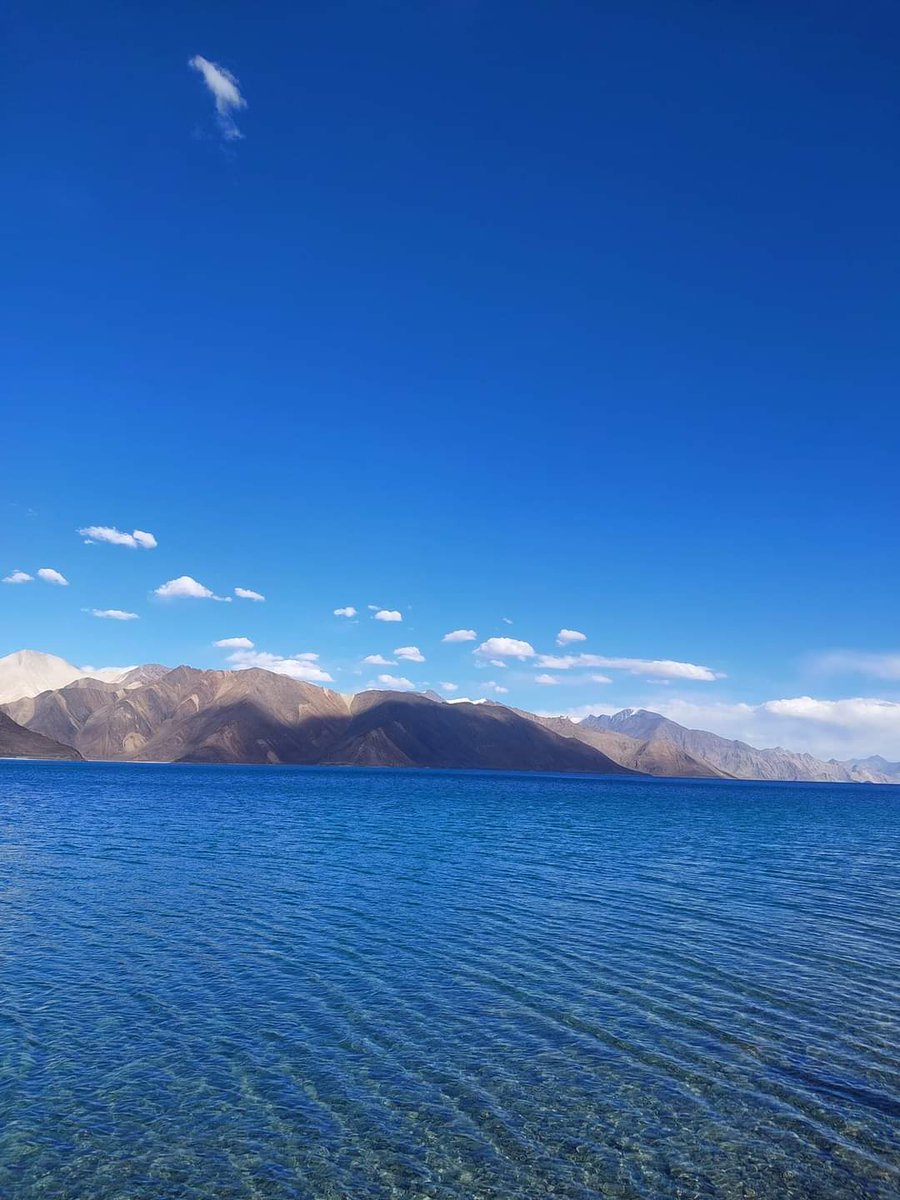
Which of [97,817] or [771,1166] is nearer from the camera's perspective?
[771,1166]

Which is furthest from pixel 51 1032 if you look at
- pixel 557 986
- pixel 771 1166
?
pixel 771 1166

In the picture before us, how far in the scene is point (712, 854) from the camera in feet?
183

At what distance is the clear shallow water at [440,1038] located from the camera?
1220 centimetres

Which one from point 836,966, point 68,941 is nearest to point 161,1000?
point 68,941

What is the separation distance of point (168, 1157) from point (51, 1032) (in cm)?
656

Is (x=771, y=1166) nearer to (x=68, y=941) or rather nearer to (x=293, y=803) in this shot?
(x=68, y=941)

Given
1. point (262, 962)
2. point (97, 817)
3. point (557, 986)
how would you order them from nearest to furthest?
point (557, 986)
point (262, 962)
point (97, 817)

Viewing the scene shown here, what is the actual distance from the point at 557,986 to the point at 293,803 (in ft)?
287

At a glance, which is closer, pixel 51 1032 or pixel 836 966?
pixel 51 1032

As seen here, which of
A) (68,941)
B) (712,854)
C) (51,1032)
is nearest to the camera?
(51,1032)

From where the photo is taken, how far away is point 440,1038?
1728 centimetres

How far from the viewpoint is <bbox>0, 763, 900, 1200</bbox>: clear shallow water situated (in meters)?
12.2

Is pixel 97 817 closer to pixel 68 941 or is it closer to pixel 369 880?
pixel 369 880

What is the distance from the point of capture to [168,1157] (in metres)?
12.3
